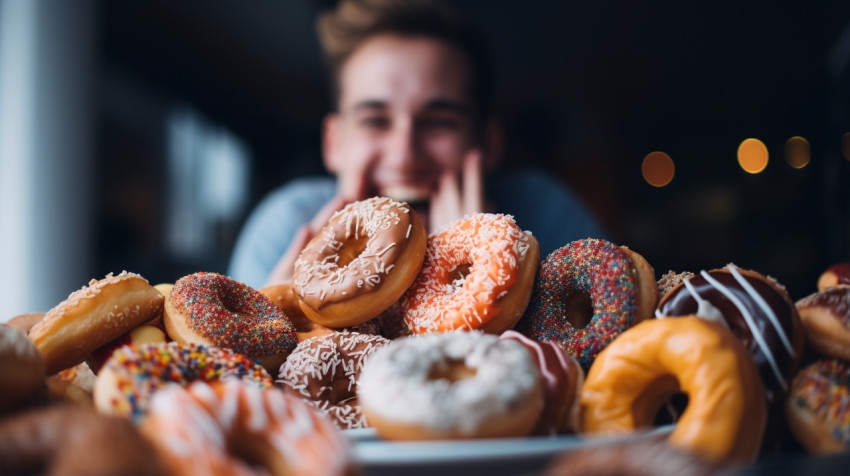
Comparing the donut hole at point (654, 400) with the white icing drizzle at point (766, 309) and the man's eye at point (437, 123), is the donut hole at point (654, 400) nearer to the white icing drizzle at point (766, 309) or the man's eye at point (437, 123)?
the white icing drizzle at point (766, 309)

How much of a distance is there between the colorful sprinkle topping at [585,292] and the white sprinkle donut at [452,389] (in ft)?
0.85

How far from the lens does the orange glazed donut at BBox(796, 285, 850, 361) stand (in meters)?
1.11

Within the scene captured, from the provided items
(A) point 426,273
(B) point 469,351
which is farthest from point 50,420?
(A) point 426,273

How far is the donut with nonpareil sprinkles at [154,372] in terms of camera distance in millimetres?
932

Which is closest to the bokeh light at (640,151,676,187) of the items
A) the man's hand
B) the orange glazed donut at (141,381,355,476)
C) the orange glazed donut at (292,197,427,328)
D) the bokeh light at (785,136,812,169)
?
the bokeh light at (785,136,812,169)

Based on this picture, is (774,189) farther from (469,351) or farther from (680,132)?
(469,351)

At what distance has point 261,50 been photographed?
24.1 ft

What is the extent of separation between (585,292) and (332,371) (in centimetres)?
61

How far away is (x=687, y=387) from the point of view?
0.97m

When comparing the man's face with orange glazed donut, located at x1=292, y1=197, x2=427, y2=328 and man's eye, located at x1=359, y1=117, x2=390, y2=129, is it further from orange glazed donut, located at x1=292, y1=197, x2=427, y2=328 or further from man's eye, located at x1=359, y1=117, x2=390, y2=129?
orange glazed donut, located at x1=292, y1=197, x2=427, y2=328

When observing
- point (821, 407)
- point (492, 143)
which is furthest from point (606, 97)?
point (821, 407)

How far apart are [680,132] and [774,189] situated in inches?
52.2

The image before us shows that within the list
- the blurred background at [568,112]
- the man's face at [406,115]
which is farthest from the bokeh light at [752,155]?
the man's face at [406,115]

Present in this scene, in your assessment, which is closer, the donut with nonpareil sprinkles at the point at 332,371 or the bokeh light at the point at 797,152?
the donut with nonpareil sprinkles at the point at 332,371
